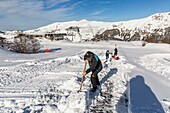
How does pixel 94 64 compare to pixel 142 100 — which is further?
pixel 94 64

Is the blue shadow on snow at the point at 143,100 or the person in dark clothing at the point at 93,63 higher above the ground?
the person in dark clothing at the point at 93,63

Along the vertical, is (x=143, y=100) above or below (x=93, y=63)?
below

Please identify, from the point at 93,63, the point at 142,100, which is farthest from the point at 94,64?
the point at 142,100

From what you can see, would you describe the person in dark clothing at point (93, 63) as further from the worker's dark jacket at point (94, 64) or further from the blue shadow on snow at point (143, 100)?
the blue shadow on snow at point (143, 100)

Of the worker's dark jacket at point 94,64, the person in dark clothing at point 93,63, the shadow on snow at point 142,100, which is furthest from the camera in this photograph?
the worker's dark jacket at point 94,64

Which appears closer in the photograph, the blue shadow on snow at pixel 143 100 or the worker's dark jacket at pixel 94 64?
the blue shadow on snow at pixel 143 100

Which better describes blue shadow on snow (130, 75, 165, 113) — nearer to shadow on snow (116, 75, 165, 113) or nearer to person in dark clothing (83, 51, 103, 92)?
shadow on snow (116, 75, 165, 113)

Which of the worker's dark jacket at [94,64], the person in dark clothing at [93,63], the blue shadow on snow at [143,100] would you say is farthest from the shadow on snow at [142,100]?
the worker's dark jacket at [94,64]

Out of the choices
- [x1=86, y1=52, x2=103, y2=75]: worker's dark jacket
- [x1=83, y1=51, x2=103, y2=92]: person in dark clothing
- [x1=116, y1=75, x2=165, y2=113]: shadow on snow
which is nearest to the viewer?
[x1=116, y1=75, x2=165, y2=113]: shadow on snow

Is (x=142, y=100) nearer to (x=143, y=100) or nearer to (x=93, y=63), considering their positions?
(x=143, y=100)

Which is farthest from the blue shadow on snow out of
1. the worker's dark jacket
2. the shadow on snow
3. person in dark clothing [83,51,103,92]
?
the worker's dark jacket

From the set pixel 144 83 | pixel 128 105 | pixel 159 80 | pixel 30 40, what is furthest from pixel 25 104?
pixel 30 40

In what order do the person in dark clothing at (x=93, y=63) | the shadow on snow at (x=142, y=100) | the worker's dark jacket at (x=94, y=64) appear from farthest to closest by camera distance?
1. the worker's dark jacket at (x=94, y=64)
2. the person in dark clothing at (x=93, y=63)
3. the shadow on snow at (x=142, y=100)

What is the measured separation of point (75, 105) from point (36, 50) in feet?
130
